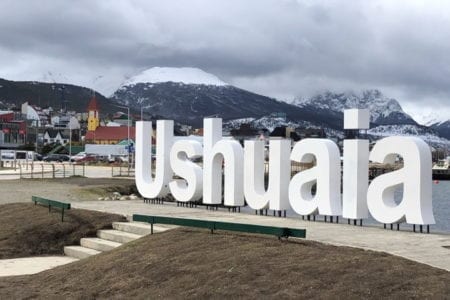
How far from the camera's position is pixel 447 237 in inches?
643

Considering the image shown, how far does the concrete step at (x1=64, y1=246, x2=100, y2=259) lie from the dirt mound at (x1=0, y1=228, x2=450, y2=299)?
2137 mm

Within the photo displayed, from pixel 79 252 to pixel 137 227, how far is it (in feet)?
5.31

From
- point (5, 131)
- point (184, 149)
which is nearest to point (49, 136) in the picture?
point (5, 131)

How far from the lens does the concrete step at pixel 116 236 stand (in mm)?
16791

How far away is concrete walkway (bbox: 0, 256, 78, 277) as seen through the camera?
15.1 meters

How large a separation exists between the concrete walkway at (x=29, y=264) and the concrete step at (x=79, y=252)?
0.18 meters

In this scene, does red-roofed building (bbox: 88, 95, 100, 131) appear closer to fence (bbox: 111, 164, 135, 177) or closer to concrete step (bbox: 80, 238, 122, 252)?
fence (bbox: 111, 164, 135, 177)

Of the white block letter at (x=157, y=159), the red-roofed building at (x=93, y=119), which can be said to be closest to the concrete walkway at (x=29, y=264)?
the white block letter at (x=157, y=159)

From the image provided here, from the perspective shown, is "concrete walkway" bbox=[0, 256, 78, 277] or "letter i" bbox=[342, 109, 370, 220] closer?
"concrete walkway" bbox=[0, 256, 78, 277]

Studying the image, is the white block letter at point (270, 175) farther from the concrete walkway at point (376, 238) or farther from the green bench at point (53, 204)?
the green bench at point (53, 204)

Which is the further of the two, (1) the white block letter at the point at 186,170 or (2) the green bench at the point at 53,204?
(1) the white block letter at the point at 186,170

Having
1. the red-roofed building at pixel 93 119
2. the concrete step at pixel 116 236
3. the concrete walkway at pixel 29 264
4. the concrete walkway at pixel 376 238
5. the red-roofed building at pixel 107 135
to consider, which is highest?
the red-roofed building at pixel 93 119

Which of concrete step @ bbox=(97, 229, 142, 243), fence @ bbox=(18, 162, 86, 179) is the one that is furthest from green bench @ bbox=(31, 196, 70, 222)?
fence @ bbox=(18, 162, 86, 179)

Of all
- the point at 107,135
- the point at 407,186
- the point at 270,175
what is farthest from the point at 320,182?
the point at 107,135
